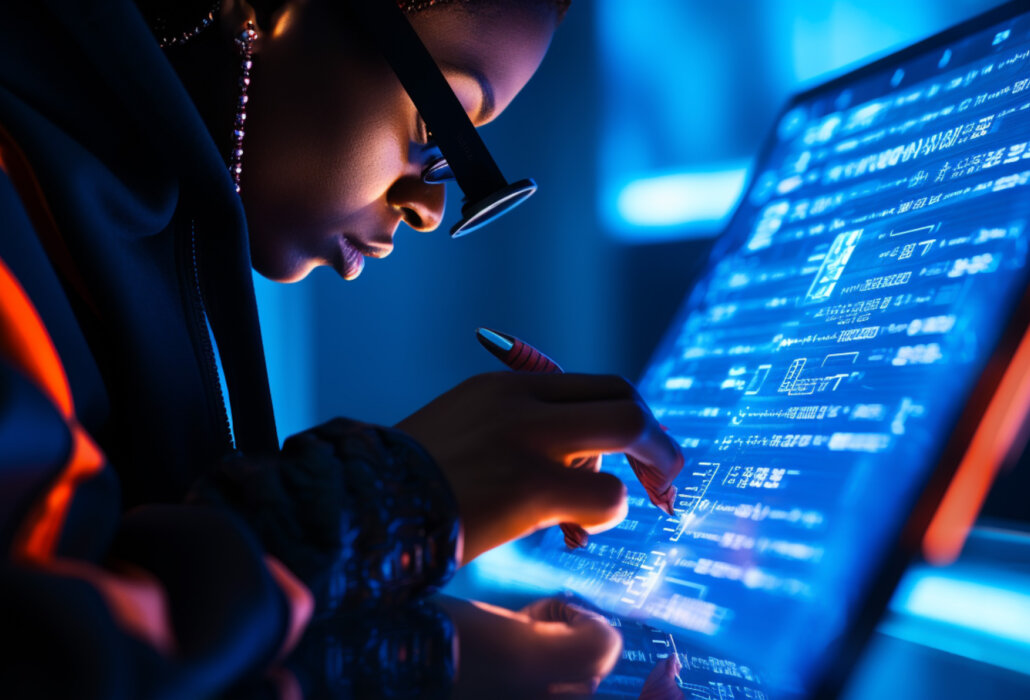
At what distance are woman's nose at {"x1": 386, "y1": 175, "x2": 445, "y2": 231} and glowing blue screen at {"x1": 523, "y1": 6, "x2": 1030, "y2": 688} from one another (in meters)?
0.25

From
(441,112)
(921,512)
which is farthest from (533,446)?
(441,112)

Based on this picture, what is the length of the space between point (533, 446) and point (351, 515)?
113 millimetres

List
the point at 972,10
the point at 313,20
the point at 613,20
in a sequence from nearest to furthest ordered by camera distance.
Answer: the point at 313,20 < the point at 972,10 < the point at 613,20

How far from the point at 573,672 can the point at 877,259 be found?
1.15 ft

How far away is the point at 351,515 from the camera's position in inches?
12.8

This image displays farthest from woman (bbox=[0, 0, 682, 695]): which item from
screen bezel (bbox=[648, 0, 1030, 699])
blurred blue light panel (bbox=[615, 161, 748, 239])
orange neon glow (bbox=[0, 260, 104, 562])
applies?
blurred blue light panel (bbox=[615, 161, 748, 239])

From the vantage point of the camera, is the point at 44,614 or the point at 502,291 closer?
the point at 44,614

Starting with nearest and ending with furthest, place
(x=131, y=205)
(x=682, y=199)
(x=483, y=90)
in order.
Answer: (x=131, y=205) → (x=483, y=90) → (x=682, y=199)

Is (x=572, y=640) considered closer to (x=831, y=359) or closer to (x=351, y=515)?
(x=351, y=515)

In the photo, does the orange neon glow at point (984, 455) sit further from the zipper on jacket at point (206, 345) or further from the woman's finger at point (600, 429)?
the zipper on jacket at point (206, 345)

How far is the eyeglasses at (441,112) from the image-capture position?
0.57m

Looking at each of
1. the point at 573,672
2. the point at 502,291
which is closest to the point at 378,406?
the point at 502,291

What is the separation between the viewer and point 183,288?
58cm

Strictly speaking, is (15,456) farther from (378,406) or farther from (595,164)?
(378,406)
